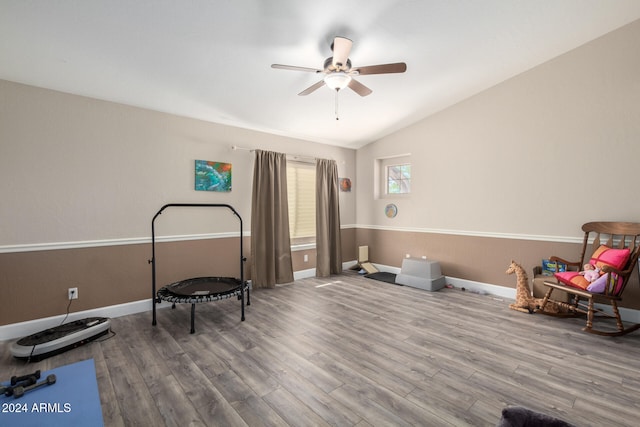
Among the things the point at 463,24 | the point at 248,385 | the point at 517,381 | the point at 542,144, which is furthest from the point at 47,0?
the point at 542,144

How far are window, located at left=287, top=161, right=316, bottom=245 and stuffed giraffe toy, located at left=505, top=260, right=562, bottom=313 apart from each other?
3098 mm

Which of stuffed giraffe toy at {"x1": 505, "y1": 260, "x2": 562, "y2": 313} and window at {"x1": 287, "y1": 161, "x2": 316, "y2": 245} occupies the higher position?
window at {"x1": 287, "y1": 161, "x2": 316, "y2": 245}

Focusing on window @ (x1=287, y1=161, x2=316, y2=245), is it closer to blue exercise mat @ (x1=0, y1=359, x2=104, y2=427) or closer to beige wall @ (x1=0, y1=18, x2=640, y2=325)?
beige wall @ (x1=0, y1=18, x2=640, y2=325)

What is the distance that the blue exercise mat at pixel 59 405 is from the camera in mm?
965

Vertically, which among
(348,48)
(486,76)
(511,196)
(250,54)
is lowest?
(511,196)

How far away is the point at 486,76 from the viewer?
3959 millimetres

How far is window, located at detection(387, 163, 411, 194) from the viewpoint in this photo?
213 inches

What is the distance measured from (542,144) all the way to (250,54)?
12.3 feet

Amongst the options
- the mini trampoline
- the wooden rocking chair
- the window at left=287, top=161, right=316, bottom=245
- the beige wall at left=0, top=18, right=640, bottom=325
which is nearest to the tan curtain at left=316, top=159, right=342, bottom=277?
the window at left=287, top=161, right=316, bottom=245

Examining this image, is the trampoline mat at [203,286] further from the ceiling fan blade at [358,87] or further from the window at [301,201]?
the ceiling fan blade at [358,87]

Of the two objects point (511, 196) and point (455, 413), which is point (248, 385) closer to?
point (455, 413)

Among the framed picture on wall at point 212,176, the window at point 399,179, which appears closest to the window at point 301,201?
the framed picture on wall at point 212,176

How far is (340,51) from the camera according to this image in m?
2.50

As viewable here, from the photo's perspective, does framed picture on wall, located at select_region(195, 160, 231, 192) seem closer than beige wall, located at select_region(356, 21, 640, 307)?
No
